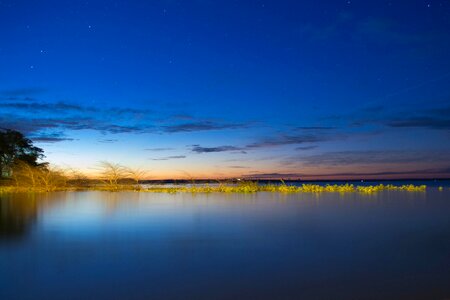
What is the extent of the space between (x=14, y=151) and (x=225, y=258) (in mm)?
44185

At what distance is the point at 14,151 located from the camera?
153ft

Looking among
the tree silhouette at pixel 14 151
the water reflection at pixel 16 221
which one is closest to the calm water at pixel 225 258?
the water reflection at pixel 16 221

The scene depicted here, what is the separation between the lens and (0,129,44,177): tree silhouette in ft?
149

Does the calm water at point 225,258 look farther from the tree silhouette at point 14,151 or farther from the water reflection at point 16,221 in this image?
the tree silhouette at point 14,151

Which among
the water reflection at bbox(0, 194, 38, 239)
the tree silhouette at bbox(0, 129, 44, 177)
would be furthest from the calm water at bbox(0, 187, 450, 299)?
the tree silhouette at bbox(0, 129, 44, 177)

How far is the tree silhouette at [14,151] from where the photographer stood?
45.3 m

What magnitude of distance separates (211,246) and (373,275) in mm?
4803

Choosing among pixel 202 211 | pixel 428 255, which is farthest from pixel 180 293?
pixel 202 211

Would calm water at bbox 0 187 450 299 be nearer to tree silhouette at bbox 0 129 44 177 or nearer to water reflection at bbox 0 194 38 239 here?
water reflection at bbox 0 194 38 239

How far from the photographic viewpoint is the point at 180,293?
22.2 feet

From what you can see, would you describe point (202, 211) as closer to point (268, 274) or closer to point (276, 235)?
point (276, 235)

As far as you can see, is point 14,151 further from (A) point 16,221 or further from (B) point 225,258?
(B) point 225,258

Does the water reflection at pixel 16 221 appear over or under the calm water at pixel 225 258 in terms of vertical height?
over

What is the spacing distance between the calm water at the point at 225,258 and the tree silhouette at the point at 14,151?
104 ft
